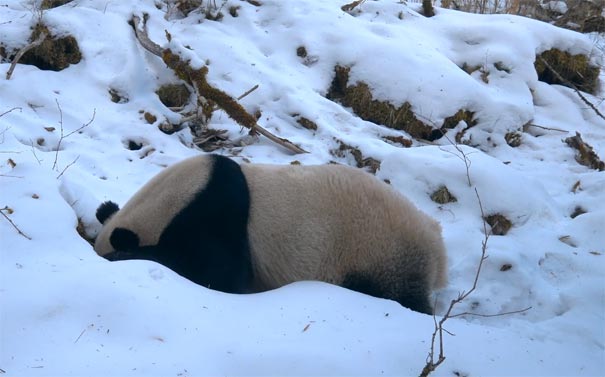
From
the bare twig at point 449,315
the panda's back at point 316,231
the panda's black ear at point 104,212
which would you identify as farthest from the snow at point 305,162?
the panda's back at point 316,231

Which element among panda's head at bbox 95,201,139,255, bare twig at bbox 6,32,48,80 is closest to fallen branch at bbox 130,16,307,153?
bare twig at bbox 6,32,48,80

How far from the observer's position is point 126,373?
101 inches

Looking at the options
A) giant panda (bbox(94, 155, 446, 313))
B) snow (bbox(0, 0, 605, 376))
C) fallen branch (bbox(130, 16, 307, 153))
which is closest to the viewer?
snow (bbox(0, 0, 605, 376))

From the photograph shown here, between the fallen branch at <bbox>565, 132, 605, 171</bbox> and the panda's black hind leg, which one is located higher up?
the panda's black hind leg

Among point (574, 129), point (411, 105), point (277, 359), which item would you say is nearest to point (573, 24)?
point (574, 129)

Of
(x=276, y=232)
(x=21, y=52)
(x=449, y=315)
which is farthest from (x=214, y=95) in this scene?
(x=449, y=315)

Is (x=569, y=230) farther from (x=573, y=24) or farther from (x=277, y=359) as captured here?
(x=573, y=24)

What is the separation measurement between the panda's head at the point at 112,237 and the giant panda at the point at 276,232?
0.02m

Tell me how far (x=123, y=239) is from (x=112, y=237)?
67 millimetres

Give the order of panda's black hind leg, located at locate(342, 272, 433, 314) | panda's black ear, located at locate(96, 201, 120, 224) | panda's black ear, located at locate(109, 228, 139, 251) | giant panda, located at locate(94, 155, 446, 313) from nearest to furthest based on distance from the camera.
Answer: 1. panda's black ear, located at locate(109, 228, 139, 251)
2. giant panda, located at locate(94, 155, 446, 313)
3. panda's black hind leg, located at locate(342, 272, 433, 314)
4. panda's black ear, located at locate(96, 201, 120, 224)

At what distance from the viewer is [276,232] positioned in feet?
13.6

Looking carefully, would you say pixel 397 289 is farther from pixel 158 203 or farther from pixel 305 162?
pixel 305 162

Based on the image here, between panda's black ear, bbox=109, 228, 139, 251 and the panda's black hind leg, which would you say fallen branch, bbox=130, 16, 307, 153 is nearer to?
A: the panda's black hind leg

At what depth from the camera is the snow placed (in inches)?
114
